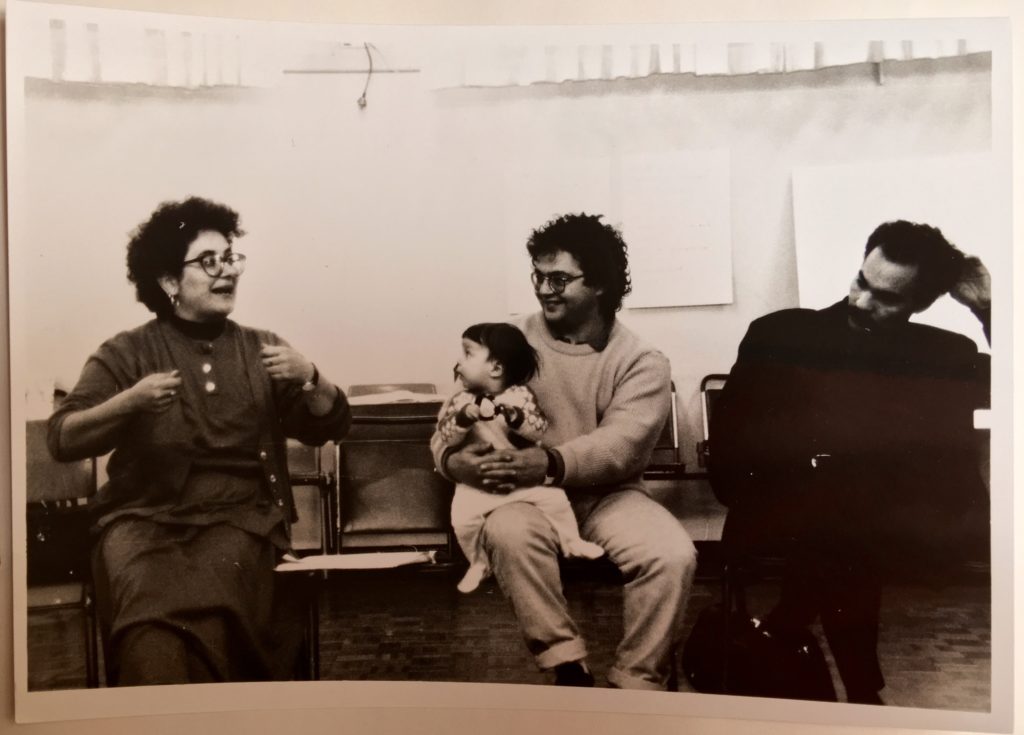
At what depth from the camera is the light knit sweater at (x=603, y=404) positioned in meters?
1.41

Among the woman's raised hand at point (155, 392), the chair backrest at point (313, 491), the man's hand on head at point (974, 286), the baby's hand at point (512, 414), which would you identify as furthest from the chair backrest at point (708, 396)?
the woman's raised hand at point (155, 392)

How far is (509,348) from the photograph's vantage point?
144cm

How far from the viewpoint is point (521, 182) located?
1.44m

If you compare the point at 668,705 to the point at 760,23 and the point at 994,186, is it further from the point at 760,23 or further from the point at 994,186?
the point at 760,23

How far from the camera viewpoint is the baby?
1.42 metres

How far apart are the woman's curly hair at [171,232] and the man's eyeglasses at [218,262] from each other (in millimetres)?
32

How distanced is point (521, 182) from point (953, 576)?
0.96m

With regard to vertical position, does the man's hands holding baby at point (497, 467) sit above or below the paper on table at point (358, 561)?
above

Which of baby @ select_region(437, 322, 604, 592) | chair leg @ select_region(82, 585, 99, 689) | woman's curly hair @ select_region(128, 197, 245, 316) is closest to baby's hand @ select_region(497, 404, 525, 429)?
baby @ select_region(437, 322, 604, 592)

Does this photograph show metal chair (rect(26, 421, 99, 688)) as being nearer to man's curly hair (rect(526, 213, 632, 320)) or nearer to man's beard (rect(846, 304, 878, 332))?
man's curly hair (rect(526, 213, 632, 320))

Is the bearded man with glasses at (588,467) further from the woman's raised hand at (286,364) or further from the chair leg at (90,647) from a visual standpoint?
the chair leg at (90,647)

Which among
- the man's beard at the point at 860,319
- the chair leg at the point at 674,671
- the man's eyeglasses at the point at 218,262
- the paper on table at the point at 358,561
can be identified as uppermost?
the man's eyeglasses at the point at 218,262

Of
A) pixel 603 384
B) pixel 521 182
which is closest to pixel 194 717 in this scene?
pixel 603 384

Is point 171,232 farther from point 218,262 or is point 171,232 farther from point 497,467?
point 497,467
